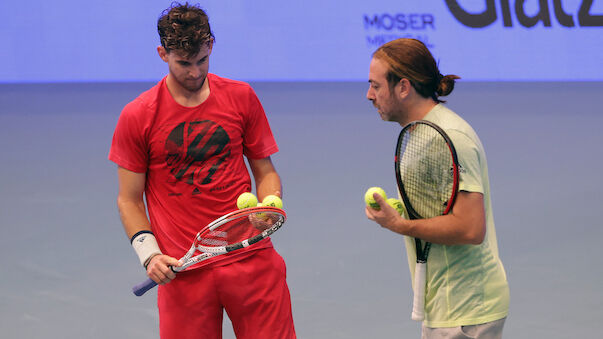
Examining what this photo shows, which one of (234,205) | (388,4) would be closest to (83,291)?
(234,205)

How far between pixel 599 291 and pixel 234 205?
120 inches

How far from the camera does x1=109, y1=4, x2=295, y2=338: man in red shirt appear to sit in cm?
335

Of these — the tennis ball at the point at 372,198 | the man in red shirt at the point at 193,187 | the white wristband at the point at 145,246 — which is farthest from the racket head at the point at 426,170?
the white wristband at the point at 145,246

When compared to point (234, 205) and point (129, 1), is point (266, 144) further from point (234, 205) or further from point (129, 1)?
point (129, 1)

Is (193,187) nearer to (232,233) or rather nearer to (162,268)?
(232,233)

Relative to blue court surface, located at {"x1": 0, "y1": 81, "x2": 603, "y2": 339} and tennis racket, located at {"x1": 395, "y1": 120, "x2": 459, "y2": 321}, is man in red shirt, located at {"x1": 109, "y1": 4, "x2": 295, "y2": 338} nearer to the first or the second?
tennis racket, located at {"x1": 395, "y1": 120, "x2": 459, "y2": 321}

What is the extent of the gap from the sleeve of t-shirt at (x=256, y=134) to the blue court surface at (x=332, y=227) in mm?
1678

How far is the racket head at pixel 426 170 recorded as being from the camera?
2.79 metres

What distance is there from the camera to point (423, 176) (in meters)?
2.89

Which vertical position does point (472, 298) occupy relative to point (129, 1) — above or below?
below

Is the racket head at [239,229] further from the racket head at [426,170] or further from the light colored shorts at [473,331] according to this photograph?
the light colored shorts at [473,331]

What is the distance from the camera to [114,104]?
13.3 meters

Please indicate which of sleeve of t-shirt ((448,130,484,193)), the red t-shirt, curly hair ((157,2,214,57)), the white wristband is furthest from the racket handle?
curly hair ((157,2,214,57))

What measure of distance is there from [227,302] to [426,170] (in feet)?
3.61
